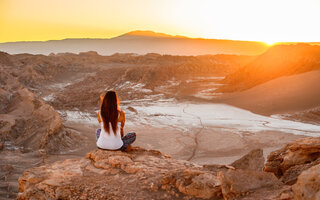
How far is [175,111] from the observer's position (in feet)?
36.8

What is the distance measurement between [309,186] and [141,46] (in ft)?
251

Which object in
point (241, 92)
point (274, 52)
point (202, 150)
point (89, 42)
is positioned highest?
point (89, 42)

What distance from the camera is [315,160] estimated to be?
96.4 inches

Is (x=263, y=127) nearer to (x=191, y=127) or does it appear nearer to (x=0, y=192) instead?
(x=191, y=127)

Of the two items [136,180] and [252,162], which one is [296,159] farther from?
[136,180]

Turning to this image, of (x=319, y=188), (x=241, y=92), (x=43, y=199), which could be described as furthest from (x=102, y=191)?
(x=241, y=92)

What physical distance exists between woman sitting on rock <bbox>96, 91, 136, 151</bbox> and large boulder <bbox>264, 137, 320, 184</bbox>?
5.19 feet

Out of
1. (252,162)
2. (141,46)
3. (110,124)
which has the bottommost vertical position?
(252,162)

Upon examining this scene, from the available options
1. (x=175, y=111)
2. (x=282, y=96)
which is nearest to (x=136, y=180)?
(x=175, y=111)

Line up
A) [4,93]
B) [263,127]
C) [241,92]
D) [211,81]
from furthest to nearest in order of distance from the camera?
1. [211,81]
2. [241,92]
3. [4,93]
4. [263,127]

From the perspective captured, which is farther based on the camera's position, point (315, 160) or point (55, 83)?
point (55, 83)

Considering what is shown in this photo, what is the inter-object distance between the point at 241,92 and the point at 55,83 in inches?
495

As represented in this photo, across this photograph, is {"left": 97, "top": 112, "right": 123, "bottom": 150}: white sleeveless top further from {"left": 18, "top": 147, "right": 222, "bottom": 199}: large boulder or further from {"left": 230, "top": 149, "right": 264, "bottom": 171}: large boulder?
{"left": 230, "top": 149, "right": 264, "bottom": 171}: large boulder

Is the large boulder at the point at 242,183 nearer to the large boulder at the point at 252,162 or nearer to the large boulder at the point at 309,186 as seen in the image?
the large boulder at the point at 309,186
